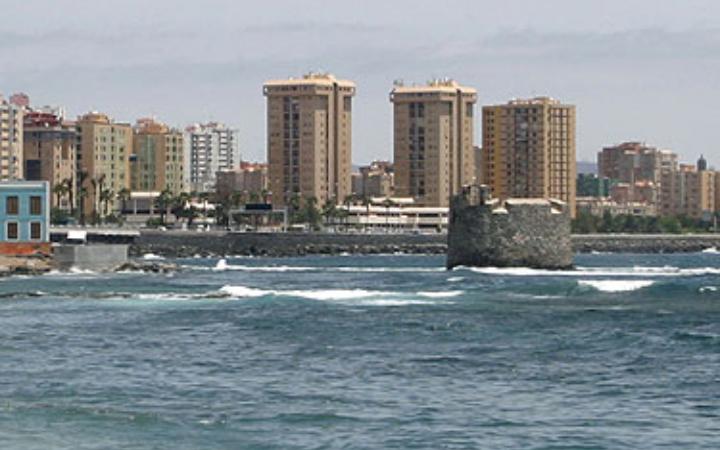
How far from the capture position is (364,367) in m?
46.3

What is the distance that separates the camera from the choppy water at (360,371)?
34.8 m

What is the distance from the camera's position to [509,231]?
10569 cm

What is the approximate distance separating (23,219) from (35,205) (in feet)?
4.23

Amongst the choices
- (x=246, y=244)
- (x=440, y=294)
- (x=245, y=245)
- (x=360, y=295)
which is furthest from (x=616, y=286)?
(x=246, y=244)

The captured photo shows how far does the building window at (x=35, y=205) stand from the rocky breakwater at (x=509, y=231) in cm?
3109

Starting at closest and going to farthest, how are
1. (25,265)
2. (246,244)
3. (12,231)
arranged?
1. (25,265)
2. (12,231)
3. (246,244)

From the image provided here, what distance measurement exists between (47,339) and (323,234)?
14472 cm

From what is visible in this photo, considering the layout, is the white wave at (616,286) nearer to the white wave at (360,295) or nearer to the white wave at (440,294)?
the white wave at (440,294)

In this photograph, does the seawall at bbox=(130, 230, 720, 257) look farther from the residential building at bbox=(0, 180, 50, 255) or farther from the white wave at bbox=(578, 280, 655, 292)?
the white wave at bbox=(578, 280, 655, 292)

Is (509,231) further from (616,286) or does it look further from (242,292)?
(242,292)

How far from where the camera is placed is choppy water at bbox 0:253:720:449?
114 feet

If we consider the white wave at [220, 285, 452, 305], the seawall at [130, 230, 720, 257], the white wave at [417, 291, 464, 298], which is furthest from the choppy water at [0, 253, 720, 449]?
the seawall at [130, 230, 720, 257]

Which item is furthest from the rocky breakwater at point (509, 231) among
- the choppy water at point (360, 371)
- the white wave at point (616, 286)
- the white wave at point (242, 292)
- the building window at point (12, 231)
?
the building window at point (12, 231)

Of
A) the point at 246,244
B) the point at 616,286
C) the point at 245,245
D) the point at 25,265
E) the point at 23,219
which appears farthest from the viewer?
the point at 246,244
